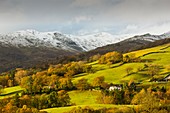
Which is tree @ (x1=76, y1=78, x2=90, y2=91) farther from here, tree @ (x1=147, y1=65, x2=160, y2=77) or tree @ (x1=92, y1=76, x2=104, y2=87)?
tree @ (x1=147, y1=65, x2=160, y2=77)

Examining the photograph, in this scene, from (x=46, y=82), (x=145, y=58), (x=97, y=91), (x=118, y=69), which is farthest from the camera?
(x=145, y=58)

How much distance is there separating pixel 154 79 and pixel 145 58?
177 ft

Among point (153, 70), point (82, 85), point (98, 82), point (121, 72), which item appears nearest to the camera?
point (82, 85)

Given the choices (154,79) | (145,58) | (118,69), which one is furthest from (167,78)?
(145,58)

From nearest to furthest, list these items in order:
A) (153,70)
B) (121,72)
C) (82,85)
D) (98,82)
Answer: (82,85) → (98,82) → (153,70) → (121,72)

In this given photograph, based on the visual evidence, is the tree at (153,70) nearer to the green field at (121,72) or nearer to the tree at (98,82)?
the green field at (121,72)

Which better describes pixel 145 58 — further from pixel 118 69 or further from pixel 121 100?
pixel 121 100

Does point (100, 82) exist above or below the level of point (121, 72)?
below

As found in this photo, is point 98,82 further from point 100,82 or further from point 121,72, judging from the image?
point 121,72

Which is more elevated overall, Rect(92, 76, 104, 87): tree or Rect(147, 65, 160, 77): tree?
Rect(147, 65, 160, 77): tree

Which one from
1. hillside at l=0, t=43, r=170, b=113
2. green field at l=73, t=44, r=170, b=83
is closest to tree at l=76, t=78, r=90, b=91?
hillside at l=0, t=43, r=170, b=113

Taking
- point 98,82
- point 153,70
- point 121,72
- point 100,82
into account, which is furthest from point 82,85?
point 153,70

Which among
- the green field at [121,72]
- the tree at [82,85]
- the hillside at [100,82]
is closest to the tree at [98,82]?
the hillside at [100,82]

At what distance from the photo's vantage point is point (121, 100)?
11412 cm
